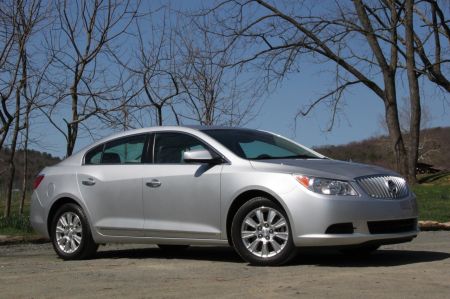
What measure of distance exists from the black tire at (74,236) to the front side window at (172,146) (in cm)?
126

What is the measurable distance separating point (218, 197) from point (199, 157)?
1.57 feet

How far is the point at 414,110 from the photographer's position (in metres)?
28.3

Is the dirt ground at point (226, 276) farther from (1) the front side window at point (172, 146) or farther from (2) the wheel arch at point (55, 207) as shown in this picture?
(1) the front side window at point (172, 146)

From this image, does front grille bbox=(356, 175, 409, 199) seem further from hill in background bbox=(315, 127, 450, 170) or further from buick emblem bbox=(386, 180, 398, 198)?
hill in background bbox=(315, 127, 450, 170)

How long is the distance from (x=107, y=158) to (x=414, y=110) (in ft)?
70.2

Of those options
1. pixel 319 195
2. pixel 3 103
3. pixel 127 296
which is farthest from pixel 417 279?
pixel 3 103

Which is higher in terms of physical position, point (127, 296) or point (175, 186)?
point (175, 186)

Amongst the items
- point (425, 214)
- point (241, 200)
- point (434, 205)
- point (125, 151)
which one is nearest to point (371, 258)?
point (241, 200)

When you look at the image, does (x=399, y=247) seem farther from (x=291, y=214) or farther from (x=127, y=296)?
(x=127, y=296)

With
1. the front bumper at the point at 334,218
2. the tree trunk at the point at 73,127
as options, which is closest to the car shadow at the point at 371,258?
the front bumper at the point at 334,218

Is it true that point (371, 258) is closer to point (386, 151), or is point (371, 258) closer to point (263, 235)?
point (263, 235)

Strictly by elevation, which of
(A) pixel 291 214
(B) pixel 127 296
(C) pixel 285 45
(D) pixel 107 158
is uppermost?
(C) pixel 285 45

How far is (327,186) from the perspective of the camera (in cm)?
715

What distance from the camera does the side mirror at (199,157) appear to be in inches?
303
